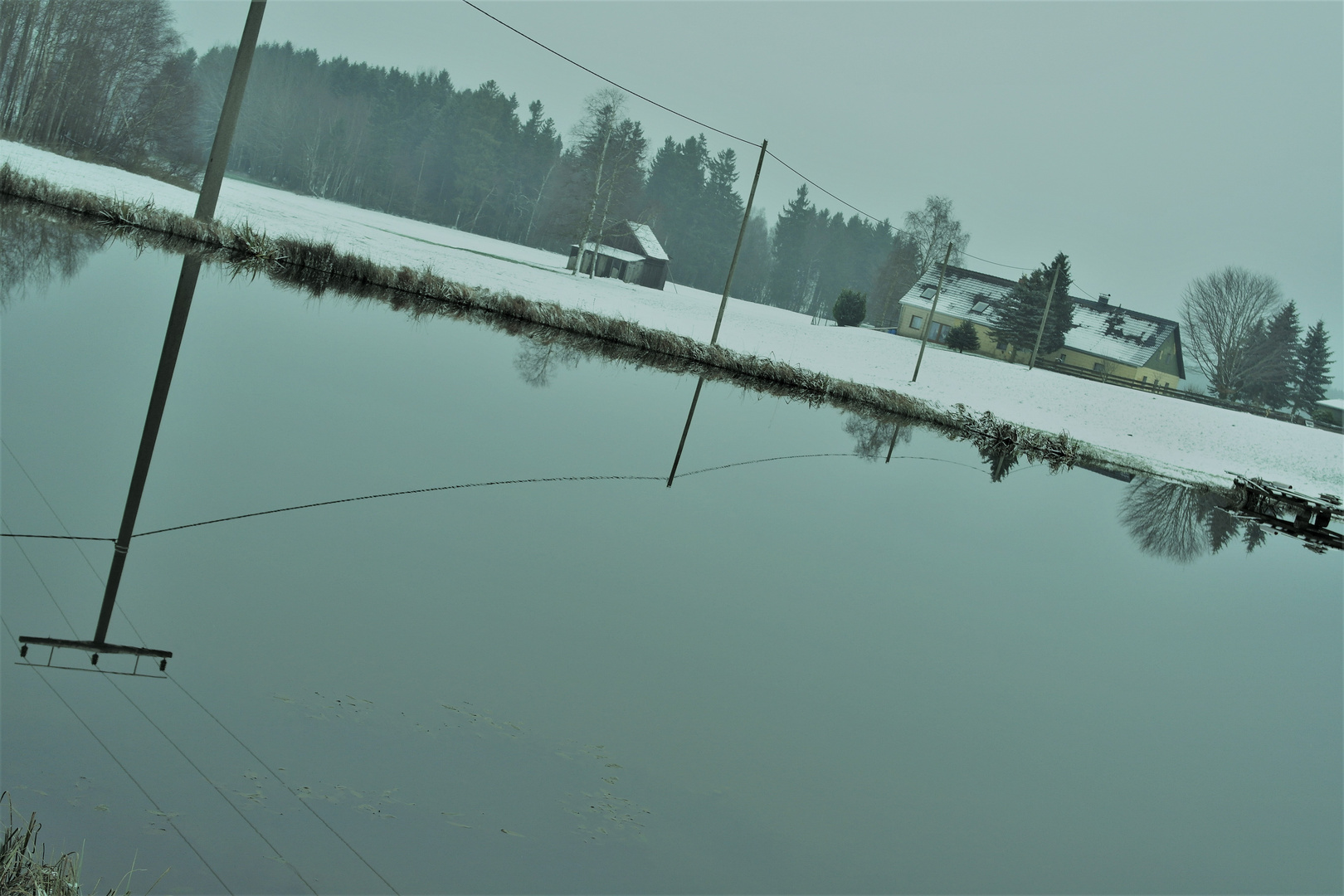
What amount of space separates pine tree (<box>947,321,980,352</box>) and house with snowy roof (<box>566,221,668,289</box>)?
17.7m

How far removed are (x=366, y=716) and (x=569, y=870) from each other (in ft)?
3.31

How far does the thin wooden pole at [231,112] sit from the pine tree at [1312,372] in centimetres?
6465

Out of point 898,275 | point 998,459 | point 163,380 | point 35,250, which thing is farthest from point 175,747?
point 898,275

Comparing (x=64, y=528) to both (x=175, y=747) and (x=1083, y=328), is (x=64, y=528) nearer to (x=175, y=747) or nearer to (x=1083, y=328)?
(x=175, y=747)

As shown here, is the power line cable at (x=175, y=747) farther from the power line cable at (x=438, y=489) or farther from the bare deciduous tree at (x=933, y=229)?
the bare deciduous tree at (x=933, y=229)

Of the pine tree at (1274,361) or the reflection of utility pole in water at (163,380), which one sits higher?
the pine tree at (1274,361)

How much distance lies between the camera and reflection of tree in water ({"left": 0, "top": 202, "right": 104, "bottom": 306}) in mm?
9797

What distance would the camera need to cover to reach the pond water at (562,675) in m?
2.90

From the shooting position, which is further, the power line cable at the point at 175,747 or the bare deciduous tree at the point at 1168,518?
Result: the bare deciduous tree at the point at 1168,518

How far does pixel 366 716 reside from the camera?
3.42 meters

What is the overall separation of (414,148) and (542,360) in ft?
Answer: 214

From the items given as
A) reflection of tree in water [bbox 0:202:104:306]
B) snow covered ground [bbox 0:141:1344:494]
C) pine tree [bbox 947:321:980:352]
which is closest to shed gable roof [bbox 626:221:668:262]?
snow covered ground [bbox 0:141:1344:494]

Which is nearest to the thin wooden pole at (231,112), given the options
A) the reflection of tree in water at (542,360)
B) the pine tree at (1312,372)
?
the reflection of tree in water at (542,360)

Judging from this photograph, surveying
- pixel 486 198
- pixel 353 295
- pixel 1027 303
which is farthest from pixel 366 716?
pixel 486 198
